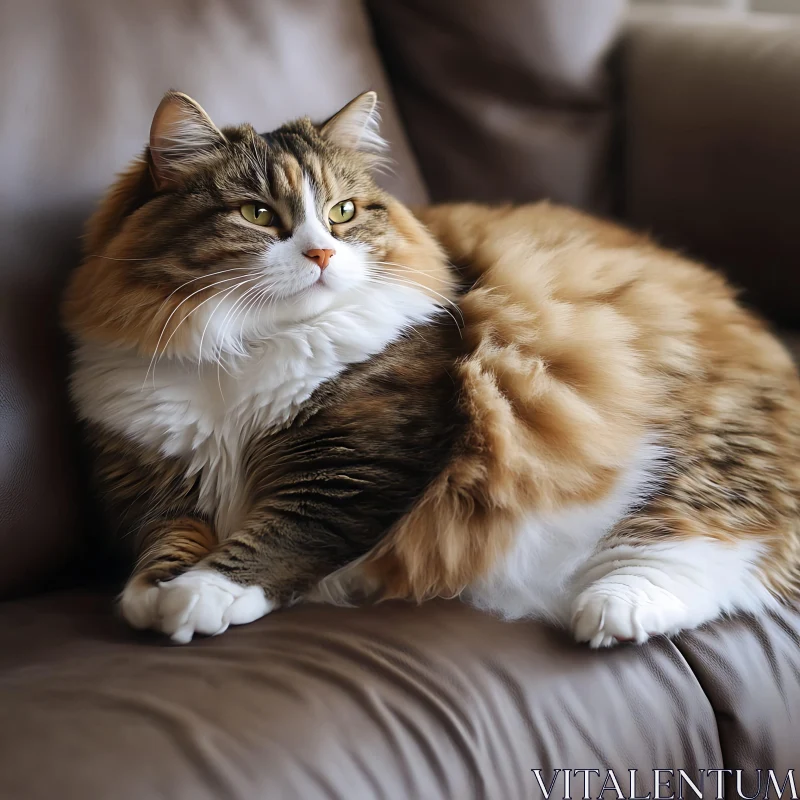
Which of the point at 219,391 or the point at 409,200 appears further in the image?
the point at 409,200

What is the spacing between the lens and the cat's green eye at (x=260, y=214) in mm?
1170

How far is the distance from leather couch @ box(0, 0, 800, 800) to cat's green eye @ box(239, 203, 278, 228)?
0.28 meters

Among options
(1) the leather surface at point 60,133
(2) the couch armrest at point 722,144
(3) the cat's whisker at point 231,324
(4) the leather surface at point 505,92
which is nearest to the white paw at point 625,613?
(3) the cat's whisker at point 231,324

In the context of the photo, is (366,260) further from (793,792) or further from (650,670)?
(793,792)

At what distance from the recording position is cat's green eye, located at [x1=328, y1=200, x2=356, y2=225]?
4.06ft

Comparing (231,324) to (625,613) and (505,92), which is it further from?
(505,92)

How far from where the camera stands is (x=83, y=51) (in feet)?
4.33

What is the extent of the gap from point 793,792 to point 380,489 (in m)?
0.58

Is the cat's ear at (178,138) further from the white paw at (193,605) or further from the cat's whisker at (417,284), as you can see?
the white paw at (193,605)

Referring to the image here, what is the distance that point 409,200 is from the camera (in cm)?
170

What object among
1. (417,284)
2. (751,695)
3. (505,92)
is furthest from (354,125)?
(751,695)

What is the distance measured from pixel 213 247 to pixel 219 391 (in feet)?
0.63

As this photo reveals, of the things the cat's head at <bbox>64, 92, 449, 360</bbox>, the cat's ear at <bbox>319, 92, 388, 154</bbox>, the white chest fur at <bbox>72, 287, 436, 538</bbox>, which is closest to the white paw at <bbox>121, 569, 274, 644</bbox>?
the white chest fur at <bbox>72, 287, 436, 538</bbox>

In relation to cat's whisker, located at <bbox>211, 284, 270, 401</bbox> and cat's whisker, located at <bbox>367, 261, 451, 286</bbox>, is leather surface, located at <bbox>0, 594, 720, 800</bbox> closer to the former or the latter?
cat's whisker, located at <bbox>211, 284, 270, 401</bbox>
